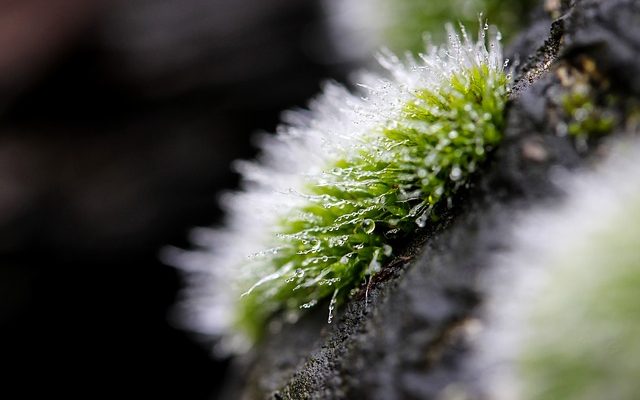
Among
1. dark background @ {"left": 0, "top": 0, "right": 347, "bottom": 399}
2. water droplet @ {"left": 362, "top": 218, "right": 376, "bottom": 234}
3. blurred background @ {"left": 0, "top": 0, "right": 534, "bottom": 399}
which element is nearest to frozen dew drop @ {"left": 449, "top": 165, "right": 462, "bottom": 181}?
water droplet @ {"left": 362, "top": 218, "right": 376, "bottom": 234}

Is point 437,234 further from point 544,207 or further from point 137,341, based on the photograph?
point 137,341

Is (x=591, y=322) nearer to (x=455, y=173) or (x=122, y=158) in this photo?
(x=455, y=173)

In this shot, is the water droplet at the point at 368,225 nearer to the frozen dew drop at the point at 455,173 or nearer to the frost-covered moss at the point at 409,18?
the frozen dew drop at the point at 455,173

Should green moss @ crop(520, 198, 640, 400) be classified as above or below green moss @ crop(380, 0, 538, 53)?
below

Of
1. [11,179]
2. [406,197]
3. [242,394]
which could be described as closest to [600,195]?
[406,197]

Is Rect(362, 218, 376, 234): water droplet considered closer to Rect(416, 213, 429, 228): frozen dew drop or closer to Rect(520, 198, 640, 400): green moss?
Rect(416, 213, 429, 228): frozen dew drop

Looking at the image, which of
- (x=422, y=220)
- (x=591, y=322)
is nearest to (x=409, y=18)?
(x=422, y=220)

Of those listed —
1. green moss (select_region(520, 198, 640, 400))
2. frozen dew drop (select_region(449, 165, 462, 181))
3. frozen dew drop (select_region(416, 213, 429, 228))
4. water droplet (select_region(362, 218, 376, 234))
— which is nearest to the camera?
green moss (select_region(520, 198, 640, 400))

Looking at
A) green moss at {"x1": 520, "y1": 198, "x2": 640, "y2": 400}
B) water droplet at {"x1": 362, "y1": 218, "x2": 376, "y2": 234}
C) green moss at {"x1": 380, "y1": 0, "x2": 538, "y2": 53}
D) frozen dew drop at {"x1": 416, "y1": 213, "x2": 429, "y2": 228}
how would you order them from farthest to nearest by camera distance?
green moss at {"x1": 380, "y1": 0, "x2": 538, "y2": 53} → water droplet at {"x1": 362, "y1": 218, "x2": 376, "y2": 234} → frozen dew drop at {"x1": 416, "y1": 213, "x2": 429, "y2": 228} → green moss at {"x1": 520, "y1": 198, "x2": 640, "y2": 400}
